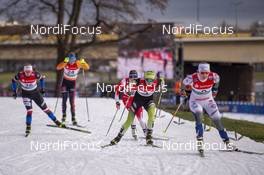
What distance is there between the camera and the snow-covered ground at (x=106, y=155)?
394 inches

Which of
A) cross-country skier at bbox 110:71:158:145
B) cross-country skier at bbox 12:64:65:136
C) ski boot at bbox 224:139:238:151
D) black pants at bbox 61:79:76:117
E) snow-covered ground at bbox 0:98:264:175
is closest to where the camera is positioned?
snow-covered ground at bbox 0:98:264:175

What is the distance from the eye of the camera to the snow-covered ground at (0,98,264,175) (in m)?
10.0

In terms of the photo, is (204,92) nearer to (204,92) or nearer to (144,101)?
(204,92)

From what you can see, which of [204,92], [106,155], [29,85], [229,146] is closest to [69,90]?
[29,85]

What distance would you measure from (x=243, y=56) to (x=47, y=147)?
32258 millimetres

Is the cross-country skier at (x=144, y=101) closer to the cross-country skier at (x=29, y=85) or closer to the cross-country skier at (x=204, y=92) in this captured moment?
the cross-country skier at (x=204, y=92)

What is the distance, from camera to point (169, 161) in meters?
10.8

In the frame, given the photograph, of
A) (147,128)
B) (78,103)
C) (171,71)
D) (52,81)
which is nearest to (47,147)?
(147,128)

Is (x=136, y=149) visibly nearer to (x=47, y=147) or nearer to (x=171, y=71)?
(x=47, y=147)

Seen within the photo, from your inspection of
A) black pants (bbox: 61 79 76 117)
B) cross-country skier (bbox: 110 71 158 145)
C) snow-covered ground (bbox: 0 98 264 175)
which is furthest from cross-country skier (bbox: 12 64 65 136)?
cross-country skier (bbox: 110 71 158 145)

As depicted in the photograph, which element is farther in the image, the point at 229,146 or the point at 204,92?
the point at 229,146

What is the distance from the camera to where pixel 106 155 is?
1136cm

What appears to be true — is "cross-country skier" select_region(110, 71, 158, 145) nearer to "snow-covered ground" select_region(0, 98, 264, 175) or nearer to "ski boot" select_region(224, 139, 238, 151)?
"snow-covered ground" select_region(0, 98, 264, 175)

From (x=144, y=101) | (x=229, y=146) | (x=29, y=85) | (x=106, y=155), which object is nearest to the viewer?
(x=106, y=155)
